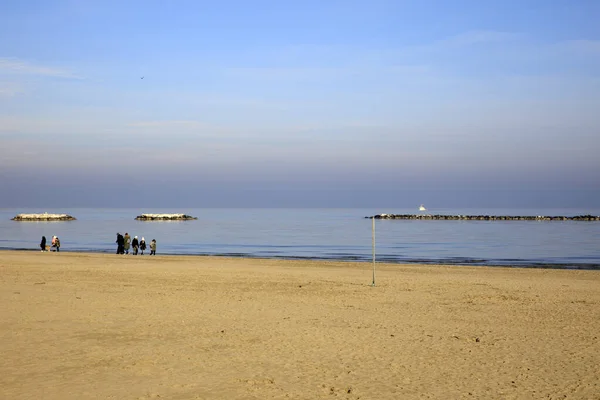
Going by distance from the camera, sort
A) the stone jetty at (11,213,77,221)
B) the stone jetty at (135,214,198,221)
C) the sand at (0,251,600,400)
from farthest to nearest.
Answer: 1. the stone jetty at (135,214,198,221)
2. the stone jetty at (11,213,77,221)
3. the sand at (0,251,600,400)

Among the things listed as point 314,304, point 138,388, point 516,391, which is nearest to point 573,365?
point 516,391

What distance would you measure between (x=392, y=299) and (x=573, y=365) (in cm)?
842

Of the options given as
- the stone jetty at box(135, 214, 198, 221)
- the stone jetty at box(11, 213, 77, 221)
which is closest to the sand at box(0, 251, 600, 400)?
the stone jetty at box(135, 214, 198, 221)

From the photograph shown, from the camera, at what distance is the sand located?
914 centimetres

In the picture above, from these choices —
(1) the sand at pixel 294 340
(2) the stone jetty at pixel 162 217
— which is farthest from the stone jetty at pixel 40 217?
(1) the sand at pixel 294 340

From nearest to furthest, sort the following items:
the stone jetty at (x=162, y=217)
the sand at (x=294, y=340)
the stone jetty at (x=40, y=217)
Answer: the sand at (x=294, y=340) → the stone jetty at (x=40, y=217) → the stone jetty at (x=162, y=217)

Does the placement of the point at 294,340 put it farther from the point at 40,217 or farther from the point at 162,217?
the point at 40,217

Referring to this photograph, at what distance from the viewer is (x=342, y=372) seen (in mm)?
9992

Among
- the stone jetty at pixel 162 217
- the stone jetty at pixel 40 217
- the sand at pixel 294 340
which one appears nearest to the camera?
the sand at pixel 294 340

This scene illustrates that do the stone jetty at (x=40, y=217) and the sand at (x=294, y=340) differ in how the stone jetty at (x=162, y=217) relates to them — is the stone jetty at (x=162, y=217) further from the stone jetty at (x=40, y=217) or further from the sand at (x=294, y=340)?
the sand at (x=294, y=340)

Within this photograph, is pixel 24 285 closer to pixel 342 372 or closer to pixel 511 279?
pixel 342 372

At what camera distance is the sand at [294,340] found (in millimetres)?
9141

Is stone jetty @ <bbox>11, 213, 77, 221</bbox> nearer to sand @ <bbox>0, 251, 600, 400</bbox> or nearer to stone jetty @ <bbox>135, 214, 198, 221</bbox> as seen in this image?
stone jetty @ <bbox>135, 214, 198, 221</bbox>

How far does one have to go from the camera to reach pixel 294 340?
40.7 ft
